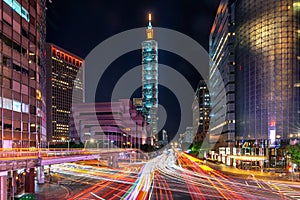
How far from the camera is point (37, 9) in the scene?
68375 millimetres

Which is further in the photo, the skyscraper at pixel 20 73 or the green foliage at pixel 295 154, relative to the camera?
the green foliage at pixel 295 154

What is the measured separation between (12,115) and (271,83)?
74.9 metres

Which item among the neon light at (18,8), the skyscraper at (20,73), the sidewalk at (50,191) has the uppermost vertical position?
the neon light at (18,8)

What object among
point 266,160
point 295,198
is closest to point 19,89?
point 295,198

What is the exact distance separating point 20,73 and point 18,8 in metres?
12.1

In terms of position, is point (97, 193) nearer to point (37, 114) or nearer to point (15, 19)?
point (37, 114)

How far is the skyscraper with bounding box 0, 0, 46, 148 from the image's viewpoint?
53.4 meters


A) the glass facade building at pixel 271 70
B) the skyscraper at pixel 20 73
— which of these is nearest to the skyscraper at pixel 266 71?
the glass facade building at pixel 271 70

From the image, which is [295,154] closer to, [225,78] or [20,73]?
[225,78]

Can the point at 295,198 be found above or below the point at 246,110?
below

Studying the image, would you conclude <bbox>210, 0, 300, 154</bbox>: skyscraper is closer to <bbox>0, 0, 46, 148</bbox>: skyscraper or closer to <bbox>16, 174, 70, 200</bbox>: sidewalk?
<bbox>0, 0, 46, 148</bbox>: skyscraper

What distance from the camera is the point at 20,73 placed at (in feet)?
193

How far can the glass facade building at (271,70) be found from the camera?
9462 centimetres

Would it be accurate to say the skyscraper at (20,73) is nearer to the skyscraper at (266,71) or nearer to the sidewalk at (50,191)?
the sidewalk at (50,191)
